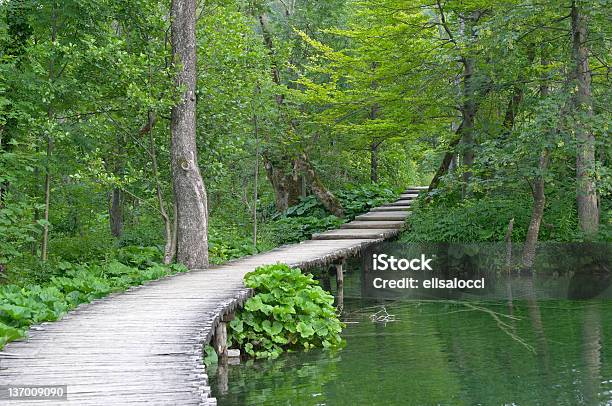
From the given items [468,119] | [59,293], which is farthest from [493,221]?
[59,293]

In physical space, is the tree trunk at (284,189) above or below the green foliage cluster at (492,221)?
above

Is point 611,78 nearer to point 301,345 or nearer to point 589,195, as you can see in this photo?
point 589,195

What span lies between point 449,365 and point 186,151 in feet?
23.3

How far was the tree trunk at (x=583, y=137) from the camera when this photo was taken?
51.1 ft

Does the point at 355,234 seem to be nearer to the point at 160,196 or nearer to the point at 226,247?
the point at 226,247

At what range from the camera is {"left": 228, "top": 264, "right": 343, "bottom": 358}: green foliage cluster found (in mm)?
10969

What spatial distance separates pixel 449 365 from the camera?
9984mm

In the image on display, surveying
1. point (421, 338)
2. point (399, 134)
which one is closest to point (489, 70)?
point (399, 134)

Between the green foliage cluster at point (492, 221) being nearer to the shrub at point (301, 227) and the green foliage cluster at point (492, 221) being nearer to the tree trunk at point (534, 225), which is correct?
the tree trunk at point (534, 225)

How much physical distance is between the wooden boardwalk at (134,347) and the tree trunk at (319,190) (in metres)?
11.6

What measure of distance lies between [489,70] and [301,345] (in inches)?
373

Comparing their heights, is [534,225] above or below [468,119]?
below

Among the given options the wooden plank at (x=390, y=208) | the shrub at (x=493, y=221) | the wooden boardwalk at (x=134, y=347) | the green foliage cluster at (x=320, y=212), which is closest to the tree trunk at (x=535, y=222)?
the shrub at (x=493, y=221)

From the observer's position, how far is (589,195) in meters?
17.4
